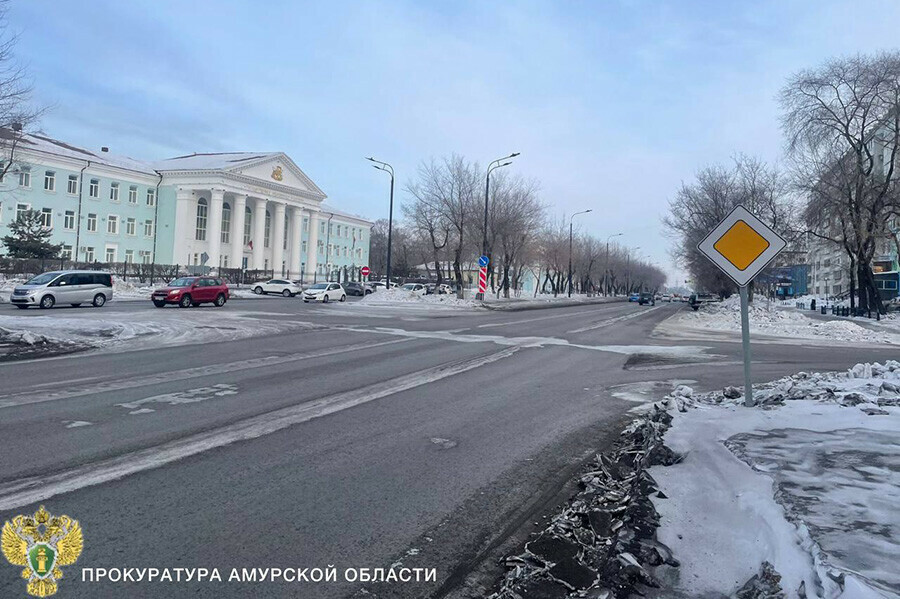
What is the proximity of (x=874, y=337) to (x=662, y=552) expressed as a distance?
25.6 meters

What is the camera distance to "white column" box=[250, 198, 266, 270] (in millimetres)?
76250

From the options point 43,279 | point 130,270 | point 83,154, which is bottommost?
point 43,279

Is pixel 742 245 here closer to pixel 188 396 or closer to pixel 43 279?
pixel 188 396

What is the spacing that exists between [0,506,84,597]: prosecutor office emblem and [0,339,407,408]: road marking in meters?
4.68

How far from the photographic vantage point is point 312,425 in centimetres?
731

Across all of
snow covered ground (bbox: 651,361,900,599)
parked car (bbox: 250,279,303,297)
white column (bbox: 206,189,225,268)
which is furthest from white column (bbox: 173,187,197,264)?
snow covered ground (bbox: 651,361,900,599)

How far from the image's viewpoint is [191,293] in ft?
103

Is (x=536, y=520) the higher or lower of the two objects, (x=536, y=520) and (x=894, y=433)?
the lower

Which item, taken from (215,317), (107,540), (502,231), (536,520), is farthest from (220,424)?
(502,231)

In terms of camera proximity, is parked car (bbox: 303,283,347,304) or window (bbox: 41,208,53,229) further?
window (bbox: 41,208,53,229)

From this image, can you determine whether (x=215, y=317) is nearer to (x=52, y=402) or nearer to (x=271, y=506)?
(x=52, y=402)

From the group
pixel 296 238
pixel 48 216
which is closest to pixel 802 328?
pixel 48 216

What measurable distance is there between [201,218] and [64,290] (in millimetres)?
47682

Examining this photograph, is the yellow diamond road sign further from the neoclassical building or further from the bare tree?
the neoclassical building
